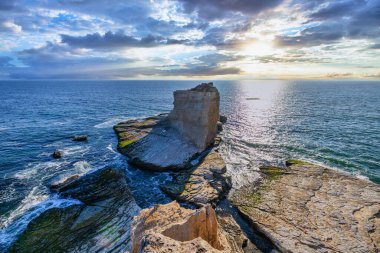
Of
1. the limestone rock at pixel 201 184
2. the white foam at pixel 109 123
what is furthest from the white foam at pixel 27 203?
the white foam at pixel 109 123

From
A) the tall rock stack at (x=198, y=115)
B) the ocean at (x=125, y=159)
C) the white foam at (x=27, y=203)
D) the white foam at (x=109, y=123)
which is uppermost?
the tall rock stack at (x=198, y=115)

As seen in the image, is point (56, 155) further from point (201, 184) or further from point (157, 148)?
point (201, 184)

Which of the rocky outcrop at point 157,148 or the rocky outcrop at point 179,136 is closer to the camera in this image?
the rocky outcrop at point 157,148

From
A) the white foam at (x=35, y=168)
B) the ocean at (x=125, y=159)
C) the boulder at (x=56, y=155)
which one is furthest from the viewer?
the boulder at (x=56, y=155)

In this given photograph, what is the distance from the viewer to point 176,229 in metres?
14.3

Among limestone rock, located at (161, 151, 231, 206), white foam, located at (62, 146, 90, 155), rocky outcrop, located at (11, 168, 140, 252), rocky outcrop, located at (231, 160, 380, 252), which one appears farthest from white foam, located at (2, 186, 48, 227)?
rocky outcrop, located at (231, 160, 380, 252)

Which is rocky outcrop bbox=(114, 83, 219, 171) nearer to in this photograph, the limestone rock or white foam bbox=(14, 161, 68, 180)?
the limestone rock

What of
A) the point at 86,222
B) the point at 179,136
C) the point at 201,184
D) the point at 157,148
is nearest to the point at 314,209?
the point at 201,184

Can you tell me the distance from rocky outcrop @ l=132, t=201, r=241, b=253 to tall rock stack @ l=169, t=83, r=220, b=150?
99.0 ft

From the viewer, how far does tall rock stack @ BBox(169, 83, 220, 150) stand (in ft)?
162

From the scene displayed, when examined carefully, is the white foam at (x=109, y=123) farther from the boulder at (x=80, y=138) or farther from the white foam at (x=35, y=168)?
the white foam at (x=35, y=168)

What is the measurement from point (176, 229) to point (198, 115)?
37420 millimetres

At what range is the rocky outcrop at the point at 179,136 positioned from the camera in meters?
43.1

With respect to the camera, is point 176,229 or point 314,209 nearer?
point 176,229
